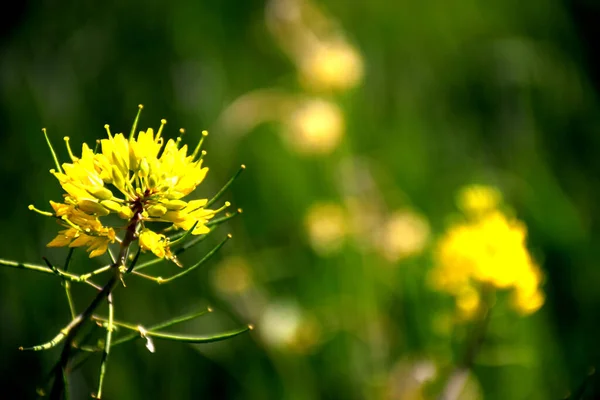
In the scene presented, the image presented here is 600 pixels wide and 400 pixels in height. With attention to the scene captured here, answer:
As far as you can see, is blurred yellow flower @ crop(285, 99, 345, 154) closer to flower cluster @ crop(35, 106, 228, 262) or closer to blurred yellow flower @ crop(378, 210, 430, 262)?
blurred yellow flower @ crop(378, 210, 430, 262)

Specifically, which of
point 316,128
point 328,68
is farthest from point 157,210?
point 328,68

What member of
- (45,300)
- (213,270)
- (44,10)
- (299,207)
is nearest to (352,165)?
(299,207)

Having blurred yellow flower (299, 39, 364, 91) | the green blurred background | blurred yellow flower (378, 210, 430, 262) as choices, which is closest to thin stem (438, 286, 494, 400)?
the green blurred background

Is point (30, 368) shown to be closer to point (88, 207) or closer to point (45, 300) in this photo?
point (45, 300)

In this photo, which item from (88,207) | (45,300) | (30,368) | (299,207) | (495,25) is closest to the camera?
(88,207)

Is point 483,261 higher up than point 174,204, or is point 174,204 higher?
point 174,204

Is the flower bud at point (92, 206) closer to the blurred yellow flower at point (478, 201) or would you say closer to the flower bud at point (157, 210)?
the flower bud at point (157, 210)

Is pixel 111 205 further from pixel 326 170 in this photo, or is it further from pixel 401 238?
pixel 326 170
